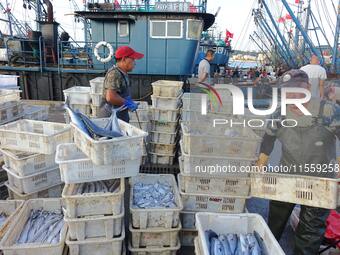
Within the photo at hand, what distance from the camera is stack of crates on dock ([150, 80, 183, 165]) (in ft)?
19.9

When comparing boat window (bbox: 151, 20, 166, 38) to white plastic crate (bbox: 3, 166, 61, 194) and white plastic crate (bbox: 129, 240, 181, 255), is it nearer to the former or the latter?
white plastic crate (bbox: 3, 166, 61, 194)

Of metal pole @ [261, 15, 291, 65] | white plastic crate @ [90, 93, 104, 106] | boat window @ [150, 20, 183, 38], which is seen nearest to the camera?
white plastic crate @ [90, 93, 104, 106]

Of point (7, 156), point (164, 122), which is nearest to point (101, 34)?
point (164, 122)

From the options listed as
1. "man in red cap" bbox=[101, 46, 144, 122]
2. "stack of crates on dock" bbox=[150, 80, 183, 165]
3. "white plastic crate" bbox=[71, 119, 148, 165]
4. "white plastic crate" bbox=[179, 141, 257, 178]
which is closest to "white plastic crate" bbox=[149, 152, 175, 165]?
"stack of crates on dock" bbox=[150, 80, 183, 165]

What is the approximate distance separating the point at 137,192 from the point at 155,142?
95.9 inches

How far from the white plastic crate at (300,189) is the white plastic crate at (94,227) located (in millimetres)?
1505

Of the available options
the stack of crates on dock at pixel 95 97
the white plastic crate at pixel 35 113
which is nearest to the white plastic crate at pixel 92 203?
the stack of crates on dock at pixel 95 97

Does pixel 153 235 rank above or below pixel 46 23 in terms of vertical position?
below

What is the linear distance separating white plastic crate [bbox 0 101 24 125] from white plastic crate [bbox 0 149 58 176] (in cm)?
162

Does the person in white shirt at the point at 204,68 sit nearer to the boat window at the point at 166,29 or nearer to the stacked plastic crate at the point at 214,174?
the boat window at the point at 166,29

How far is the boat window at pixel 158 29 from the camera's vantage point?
11.5 m

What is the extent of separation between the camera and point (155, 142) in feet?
20.2

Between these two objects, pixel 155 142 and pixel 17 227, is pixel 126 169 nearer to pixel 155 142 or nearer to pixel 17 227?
pixel 17 227

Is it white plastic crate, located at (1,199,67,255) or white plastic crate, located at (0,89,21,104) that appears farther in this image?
white plastic crate, located at (0,89,21,104)
